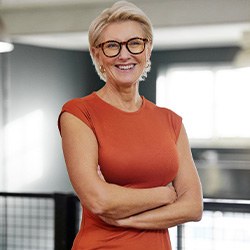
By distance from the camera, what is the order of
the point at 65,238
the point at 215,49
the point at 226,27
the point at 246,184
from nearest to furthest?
the point at 65,238
the point at 226,27
the point at 246,184
the point at 215,49

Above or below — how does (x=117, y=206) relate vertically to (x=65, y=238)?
above

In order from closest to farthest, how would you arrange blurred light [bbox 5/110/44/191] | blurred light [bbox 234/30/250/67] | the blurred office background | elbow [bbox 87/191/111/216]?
elbow [bbox 87/191/111/216], the blurred office background, blurred light [bbox 5/110/44/191], blurred light [bbox 234/30/250/67]

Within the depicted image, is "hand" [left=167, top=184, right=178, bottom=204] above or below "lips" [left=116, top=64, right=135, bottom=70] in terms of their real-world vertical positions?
below

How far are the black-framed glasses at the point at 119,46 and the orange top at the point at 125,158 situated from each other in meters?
0.14

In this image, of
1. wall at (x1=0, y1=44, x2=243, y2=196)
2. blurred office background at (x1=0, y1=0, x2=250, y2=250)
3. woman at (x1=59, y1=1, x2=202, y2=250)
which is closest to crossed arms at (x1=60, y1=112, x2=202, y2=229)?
woman at (x1=59, y1=1, x2=202, y2=250)

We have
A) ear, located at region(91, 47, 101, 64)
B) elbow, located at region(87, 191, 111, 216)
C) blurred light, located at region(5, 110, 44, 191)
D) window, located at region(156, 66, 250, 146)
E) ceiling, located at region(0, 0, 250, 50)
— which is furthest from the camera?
Result: window, located at region(156, 66, 250, 146)

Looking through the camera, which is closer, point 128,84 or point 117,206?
point 117,206

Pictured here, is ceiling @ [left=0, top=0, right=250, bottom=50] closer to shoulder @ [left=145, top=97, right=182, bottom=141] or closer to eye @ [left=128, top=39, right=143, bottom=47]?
shoulder @ [left=145, top=97, right=182, bottom=141]

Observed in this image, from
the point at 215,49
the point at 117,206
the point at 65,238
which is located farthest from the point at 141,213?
the point at 215,49

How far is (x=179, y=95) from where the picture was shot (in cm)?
1003

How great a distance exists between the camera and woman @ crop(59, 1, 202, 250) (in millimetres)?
1458

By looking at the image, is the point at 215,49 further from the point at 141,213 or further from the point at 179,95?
the point at 141,213

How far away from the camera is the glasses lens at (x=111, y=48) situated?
151cm

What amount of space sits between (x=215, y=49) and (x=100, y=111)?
27.0ft
